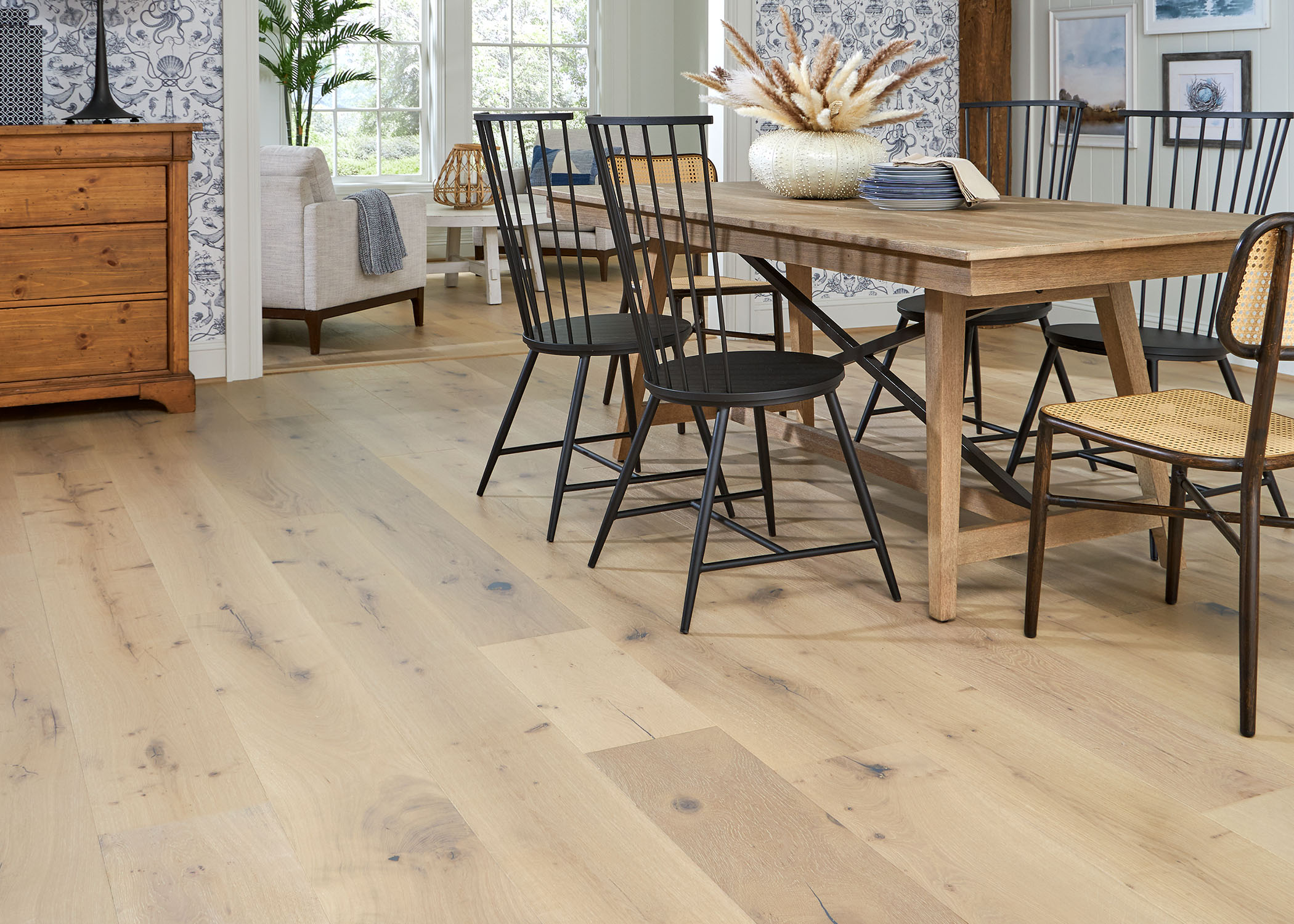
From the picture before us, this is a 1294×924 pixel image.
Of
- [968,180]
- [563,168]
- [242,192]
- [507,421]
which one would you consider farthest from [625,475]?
[563,168]

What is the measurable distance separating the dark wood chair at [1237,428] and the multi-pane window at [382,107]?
7060 millimetres

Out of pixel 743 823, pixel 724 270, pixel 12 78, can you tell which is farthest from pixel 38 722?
pixel 724 270

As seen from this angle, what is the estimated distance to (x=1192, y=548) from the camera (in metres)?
2.87

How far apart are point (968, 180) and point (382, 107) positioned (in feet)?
21.7

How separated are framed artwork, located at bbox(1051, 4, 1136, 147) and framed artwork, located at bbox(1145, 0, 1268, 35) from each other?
12cm

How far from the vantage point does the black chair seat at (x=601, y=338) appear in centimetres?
288

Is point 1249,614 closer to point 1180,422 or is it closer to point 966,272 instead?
point 1180,422

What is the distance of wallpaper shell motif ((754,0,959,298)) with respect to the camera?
5.51 metres

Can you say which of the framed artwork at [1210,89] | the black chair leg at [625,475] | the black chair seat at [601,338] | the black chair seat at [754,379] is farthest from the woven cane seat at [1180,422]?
the framed artwork at [1210,89]

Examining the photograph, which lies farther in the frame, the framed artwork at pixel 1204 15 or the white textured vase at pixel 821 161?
the framed artwork at pixel 1204 15

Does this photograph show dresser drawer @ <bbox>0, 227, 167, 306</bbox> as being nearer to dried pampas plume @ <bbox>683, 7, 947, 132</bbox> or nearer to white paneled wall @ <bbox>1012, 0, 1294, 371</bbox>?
dried pampas plume @ <bbox>683, 7, 947, 132</bbox>

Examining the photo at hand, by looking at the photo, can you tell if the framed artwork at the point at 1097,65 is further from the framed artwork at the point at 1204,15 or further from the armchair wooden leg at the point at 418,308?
the armchair wooden leg at the point at 418,308

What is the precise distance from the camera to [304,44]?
8211 mm

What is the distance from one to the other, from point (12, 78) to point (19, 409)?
3.49 ft
